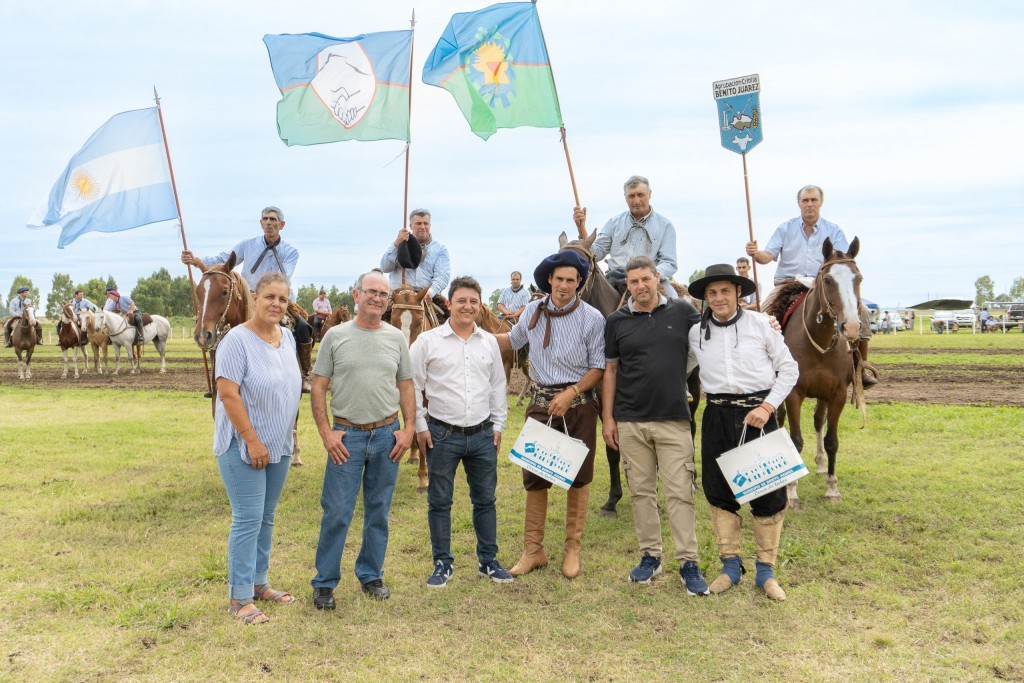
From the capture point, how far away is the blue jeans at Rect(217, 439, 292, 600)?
173 inches

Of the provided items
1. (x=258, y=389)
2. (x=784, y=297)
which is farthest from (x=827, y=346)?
(x=258, y=389)

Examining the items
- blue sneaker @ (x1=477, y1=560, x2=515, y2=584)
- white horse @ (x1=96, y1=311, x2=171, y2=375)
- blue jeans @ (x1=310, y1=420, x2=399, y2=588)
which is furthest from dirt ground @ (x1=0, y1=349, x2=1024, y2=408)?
blue jeans @ (x1=310, y1=420, x2=399, y2=588)

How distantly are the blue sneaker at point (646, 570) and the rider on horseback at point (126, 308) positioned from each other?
946 inches

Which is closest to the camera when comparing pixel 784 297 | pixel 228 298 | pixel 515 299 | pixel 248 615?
pixel 248 615

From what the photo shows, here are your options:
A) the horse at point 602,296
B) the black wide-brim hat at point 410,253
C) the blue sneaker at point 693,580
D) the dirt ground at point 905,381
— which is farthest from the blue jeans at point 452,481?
the dirt ground at point 905,381

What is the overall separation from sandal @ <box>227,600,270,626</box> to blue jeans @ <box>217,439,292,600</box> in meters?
0.05

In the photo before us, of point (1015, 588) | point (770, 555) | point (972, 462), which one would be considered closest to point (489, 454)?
point (770, 555)

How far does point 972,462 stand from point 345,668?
7.85 meters

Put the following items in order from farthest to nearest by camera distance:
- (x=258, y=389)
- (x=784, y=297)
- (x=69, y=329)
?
(x=69, y=329), (x=784, y=297), (x=258, y=389)

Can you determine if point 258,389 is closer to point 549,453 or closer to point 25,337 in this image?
point 549,453

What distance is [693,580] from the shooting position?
4.93 m

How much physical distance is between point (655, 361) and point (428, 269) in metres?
4.08

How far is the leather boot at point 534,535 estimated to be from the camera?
5.43m

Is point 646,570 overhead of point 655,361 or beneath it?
beneath
